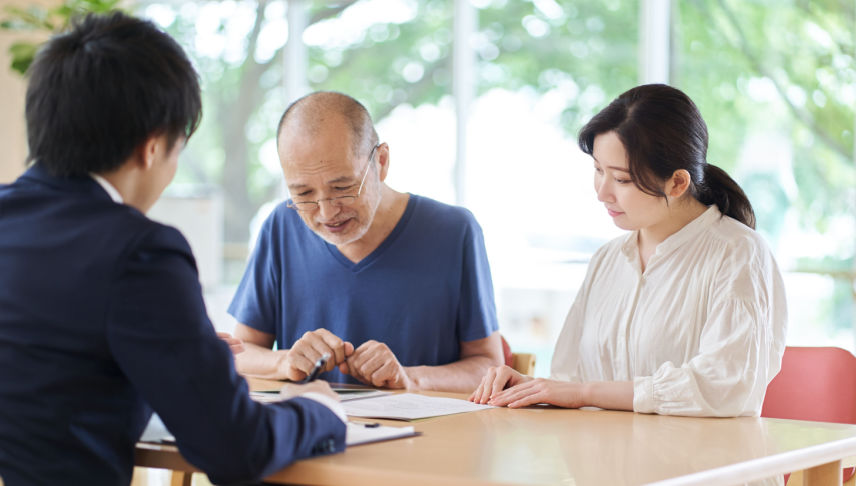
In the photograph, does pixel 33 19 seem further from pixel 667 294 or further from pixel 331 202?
pixel 667 294

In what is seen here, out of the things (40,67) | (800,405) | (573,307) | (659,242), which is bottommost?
(800,405)

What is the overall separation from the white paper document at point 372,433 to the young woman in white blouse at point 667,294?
1.31 ft

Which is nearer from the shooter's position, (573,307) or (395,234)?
(573,307)

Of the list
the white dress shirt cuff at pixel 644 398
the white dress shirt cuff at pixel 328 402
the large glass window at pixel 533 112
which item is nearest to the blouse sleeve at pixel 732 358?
the white dress shirt cuff at pixel 644 398

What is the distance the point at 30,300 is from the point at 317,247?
4.22 feet

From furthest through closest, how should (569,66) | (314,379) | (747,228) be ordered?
(569,66) → (747,228) → (314,379)

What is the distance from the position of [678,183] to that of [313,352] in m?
0.90

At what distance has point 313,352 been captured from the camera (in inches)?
79.9

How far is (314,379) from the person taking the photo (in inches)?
61.7

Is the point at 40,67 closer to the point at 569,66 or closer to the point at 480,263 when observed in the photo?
the point at 480,263

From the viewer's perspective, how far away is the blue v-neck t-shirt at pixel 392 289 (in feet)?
7.94

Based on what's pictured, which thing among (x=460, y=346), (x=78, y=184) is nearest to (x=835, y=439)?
(x=460, y=346)

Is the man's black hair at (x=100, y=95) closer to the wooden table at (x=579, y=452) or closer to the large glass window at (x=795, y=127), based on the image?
the wooden table at (x=579, y=452)

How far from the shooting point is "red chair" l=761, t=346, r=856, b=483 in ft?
6.57
